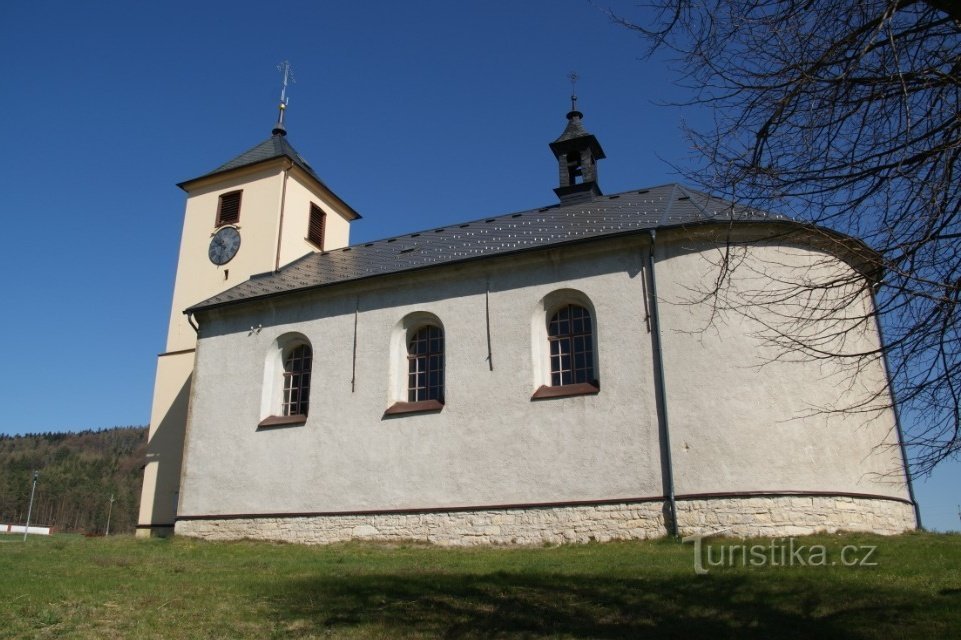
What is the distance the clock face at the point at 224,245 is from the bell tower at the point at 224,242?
33 millimetres

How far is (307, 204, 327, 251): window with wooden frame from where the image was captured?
2656cm

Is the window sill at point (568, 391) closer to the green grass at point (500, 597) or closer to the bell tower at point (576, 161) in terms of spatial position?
the green grass at point (500, 597)

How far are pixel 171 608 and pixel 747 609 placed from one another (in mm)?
6284

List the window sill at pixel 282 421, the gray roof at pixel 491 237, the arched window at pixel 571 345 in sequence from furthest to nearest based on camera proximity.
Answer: the window sill at pixel 282 421
the gray roof at pixel 491 237
the arched window at pixel 571 345

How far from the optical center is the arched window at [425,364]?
17.6 metres

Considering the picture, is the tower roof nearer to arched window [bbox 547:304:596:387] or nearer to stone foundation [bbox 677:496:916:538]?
arched window [bbox 547:304:596:387]

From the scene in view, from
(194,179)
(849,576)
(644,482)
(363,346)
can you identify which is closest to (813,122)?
(849,576)

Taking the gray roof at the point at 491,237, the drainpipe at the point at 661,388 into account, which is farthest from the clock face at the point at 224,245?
the drainpipe at the point at 661,388

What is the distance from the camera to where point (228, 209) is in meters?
26.0

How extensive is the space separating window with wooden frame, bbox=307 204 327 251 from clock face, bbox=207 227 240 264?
248cm

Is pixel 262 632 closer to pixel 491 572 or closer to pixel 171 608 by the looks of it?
pixel 171 608

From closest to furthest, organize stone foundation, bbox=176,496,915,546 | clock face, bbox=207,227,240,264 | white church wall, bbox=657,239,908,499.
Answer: stone foundation, bbox=176,496,915,546 < white church wall, bbox=657,239,908,499 < clock face, bbox=207,227,240,264

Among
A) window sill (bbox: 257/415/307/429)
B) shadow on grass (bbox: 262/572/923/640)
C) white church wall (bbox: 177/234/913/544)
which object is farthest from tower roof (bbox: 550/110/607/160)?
shadow on grass (bbox: 262/572/923/640)

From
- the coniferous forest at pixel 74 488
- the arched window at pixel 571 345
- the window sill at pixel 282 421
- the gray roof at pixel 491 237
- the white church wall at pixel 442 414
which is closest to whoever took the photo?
the white church wall at pixel 442 414
